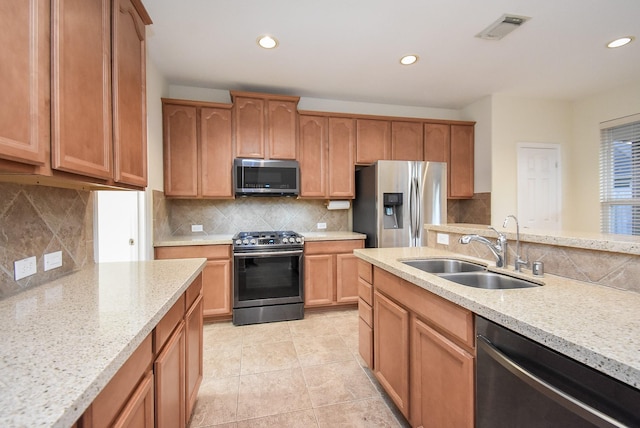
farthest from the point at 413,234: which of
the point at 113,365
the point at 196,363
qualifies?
the point at 113,365

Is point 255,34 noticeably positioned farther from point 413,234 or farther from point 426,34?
point 413,234

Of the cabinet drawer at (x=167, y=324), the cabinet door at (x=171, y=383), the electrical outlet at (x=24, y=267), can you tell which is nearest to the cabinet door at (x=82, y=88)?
the electrical outlet at (x=24, y=267)

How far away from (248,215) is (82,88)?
2.47m

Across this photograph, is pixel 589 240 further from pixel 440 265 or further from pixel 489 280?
pixel 440 265

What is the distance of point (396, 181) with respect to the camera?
3072 millimetres

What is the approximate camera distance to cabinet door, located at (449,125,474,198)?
145 inches

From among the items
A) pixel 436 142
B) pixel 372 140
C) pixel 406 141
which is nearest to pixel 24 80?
pixel 372 140

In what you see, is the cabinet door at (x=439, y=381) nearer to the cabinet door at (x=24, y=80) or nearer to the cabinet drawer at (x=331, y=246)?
the cabinet door at (x=24, y=80)

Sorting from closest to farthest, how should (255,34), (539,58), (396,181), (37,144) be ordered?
(37,144) < (255,34) < (539,58) < (396,181)

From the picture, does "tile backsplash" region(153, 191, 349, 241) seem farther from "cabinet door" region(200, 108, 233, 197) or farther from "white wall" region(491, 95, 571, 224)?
"white wall" region(491, 95, 571, 224)

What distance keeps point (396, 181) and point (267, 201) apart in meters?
1.62

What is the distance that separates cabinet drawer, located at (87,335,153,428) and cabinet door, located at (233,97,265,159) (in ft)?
8.03

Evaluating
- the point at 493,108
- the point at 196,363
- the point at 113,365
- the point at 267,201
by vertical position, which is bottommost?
the point at 196,363

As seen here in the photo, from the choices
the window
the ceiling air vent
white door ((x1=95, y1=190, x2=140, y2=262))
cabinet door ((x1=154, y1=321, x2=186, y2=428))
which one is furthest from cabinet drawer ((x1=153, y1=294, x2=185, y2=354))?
the window
